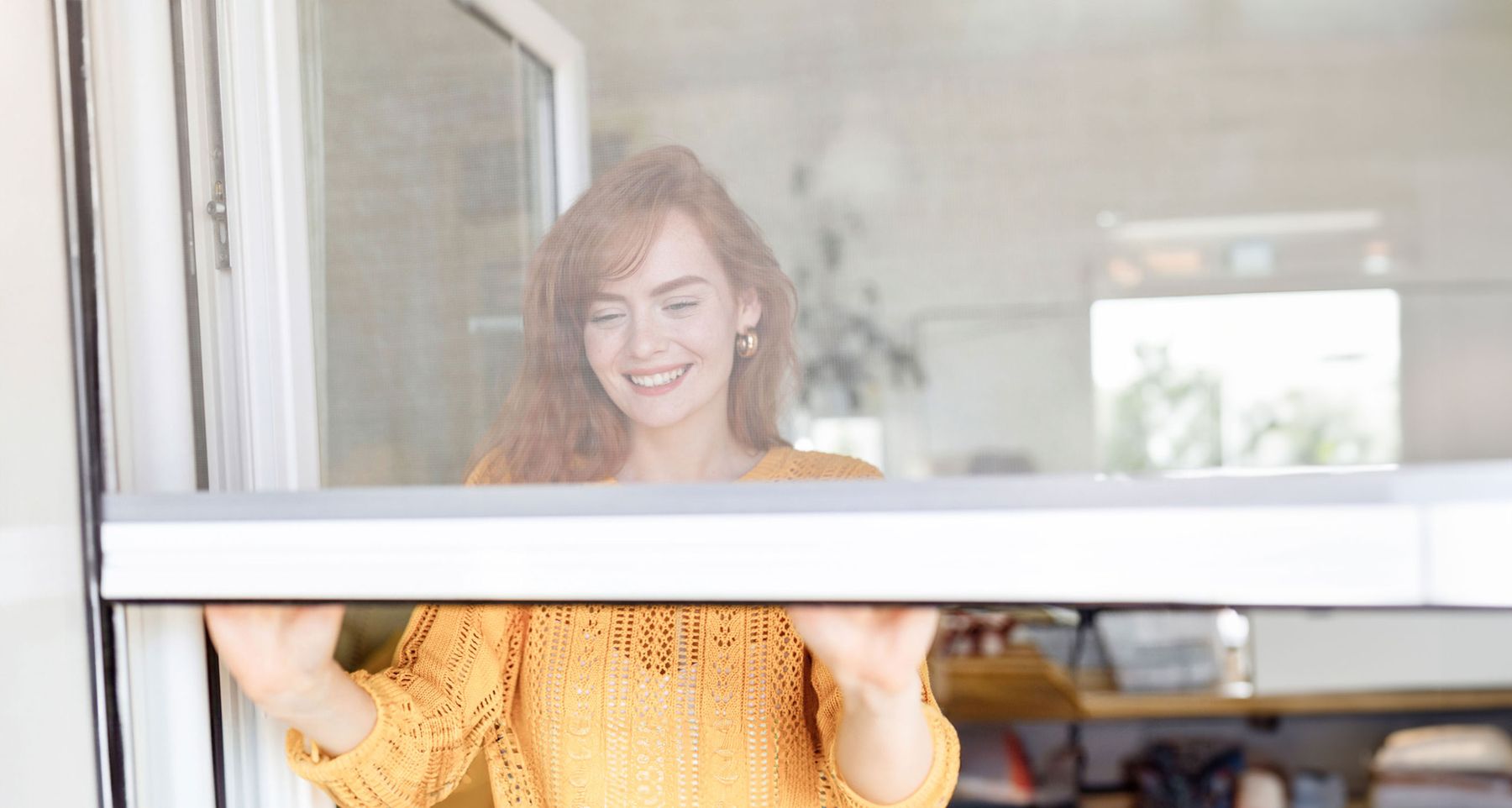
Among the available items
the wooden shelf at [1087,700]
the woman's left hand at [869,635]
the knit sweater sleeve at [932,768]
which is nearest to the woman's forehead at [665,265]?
the woman's left hand at [869,635]

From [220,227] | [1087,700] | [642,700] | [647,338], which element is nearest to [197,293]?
[220,227]

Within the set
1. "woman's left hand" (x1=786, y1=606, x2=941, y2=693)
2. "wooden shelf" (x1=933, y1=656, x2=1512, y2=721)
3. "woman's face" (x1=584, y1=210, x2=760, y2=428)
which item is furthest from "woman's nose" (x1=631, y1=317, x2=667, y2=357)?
"wooden shelf" (x1=933, y1=656, x2=1512, y2=721)

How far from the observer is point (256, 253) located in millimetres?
620

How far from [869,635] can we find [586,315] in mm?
226

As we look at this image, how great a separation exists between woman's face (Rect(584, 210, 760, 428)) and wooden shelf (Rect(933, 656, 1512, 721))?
2.91m

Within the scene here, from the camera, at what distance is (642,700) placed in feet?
2.48

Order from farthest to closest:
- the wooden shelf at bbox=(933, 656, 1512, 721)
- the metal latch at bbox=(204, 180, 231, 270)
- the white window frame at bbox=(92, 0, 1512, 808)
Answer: the wooden shelf at bbox=(933, 656, 1512, 721) < the metal latch at bbox=(204, 180, 231, 270) < the white window frame at bbox=(92, 0, 1512, 808)

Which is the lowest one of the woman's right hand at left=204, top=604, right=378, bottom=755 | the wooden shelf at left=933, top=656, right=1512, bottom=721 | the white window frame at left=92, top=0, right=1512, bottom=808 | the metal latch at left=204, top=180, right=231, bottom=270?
the wooden shelf at left=933, top=656, right=1512, bottom=721

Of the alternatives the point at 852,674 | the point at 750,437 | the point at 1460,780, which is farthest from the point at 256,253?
the point at 1460,780

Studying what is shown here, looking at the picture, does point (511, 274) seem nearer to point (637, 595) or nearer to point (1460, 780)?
point (637, 595)

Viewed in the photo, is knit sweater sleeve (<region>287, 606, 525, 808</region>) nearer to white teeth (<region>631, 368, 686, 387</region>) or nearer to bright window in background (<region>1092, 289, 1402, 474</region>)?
white teeth (<region>631, 368, 686, 387</region>)

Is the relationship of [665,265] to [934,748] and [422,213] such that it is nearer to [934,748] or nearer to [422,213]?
[422,213]

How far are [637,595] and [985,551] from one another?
0.55 feet

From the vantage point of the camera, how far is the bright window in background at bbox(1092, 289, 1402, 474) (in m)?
0.43
